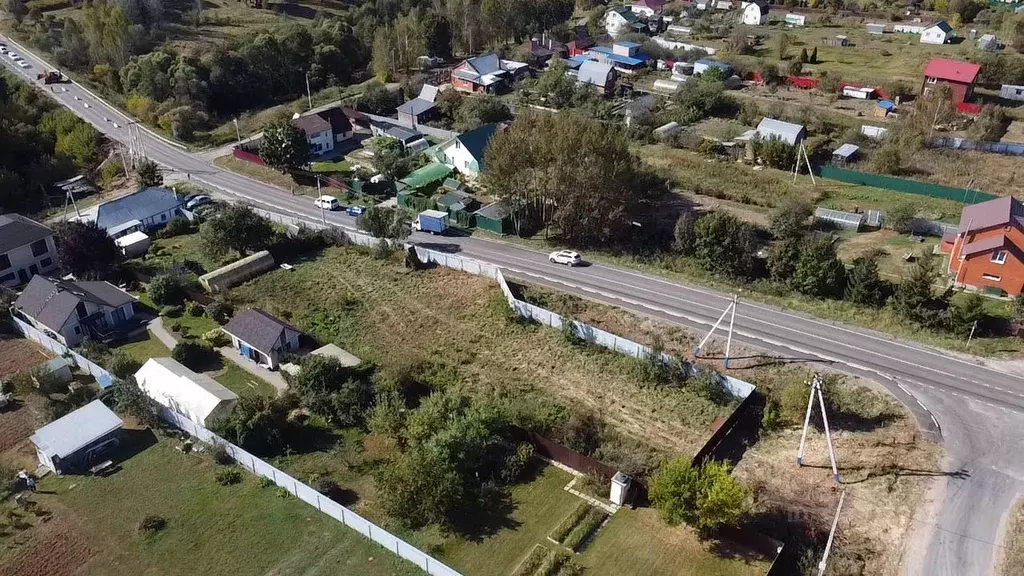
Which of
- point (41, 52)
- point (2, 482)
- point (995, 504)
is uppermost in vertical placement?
point (41, 52)

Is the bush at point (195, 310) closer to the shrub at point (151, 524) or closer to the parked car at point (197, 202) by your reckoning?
the parked car at point (197, 202)

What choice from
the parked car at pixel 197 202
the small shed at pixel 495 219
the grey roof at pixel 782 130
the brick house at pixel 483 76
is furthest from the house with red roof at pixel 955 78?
the parked car at pixel 197 202

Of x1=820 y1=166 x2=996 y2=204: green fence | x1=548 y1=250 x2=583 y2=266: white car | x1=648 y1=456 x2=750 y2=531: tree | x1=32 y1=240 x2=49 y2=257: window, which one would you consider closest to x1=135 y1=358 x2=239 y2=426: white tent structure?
x1=32 y1=240 x2=49 y2=257: window

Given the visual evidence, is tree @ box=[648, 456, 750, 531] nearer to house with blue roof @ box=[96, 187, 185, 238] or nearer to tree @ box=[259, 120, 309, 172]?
house with blue roof @ box=[96, 187, 185, 238]

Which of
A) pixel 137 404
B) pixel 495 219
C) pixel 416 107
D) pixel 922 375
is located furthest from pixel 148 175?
pixel 922 375

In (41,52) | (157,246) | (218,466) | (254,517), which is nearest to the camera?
(254,517)

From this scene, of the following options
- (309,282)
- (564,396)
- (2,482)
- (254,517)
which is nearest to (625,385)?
(564,396)

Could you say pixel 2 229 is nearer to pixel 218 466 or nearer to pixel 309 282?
pixel 309 282
